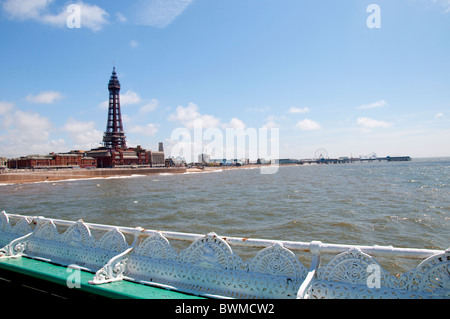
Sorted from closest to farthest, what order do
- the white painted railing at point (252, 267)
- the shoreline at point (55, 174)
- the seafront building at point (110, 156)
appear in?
the white painted railing at point (252, 267), the shoreline at point (55, 174), the seafront building at point (110, 156)

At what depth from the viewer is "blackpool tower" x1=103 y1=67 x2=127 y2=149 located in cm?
13562

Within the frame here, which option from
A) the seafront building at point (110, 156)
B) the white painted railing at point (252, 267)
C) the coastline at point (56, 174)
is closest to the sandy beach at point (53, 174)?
the coastline at point (56, 174)

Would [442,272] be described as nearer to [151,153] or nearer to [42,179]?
[42,179]

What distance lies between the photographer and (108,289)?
352 centimetres

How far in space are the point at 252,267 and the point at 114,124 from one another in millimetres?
144691

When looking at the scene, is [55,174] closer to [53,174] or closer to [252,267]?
[53,174]

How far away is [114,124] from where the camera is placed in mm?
137125

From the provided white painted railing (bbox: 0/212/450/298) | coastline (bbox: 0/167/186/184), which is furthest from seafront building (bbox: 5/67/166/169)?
white painted railing (bbox: 0/212/450/298)

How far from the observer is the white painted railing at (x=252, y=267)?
2869mm

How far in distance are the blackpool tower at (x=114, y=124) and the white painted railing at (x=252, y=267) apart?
13863 centimetres

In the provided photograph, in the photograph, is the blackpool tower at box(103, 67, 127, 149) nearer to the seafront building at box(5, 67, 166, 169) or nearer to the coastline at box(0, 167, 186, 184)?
the seafront building at box(5, 67, 166, 169)

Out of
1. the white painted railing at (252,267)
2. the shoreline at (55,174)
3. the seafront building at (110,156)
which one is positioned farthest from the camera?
the seafront building at (110,156)

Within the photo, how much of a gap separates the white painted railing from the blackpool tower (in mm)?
138626

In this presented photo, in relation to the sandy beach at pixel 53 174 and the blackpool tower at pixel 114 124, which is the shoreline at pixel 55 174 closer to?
the sandy beach at pixel 53 174
